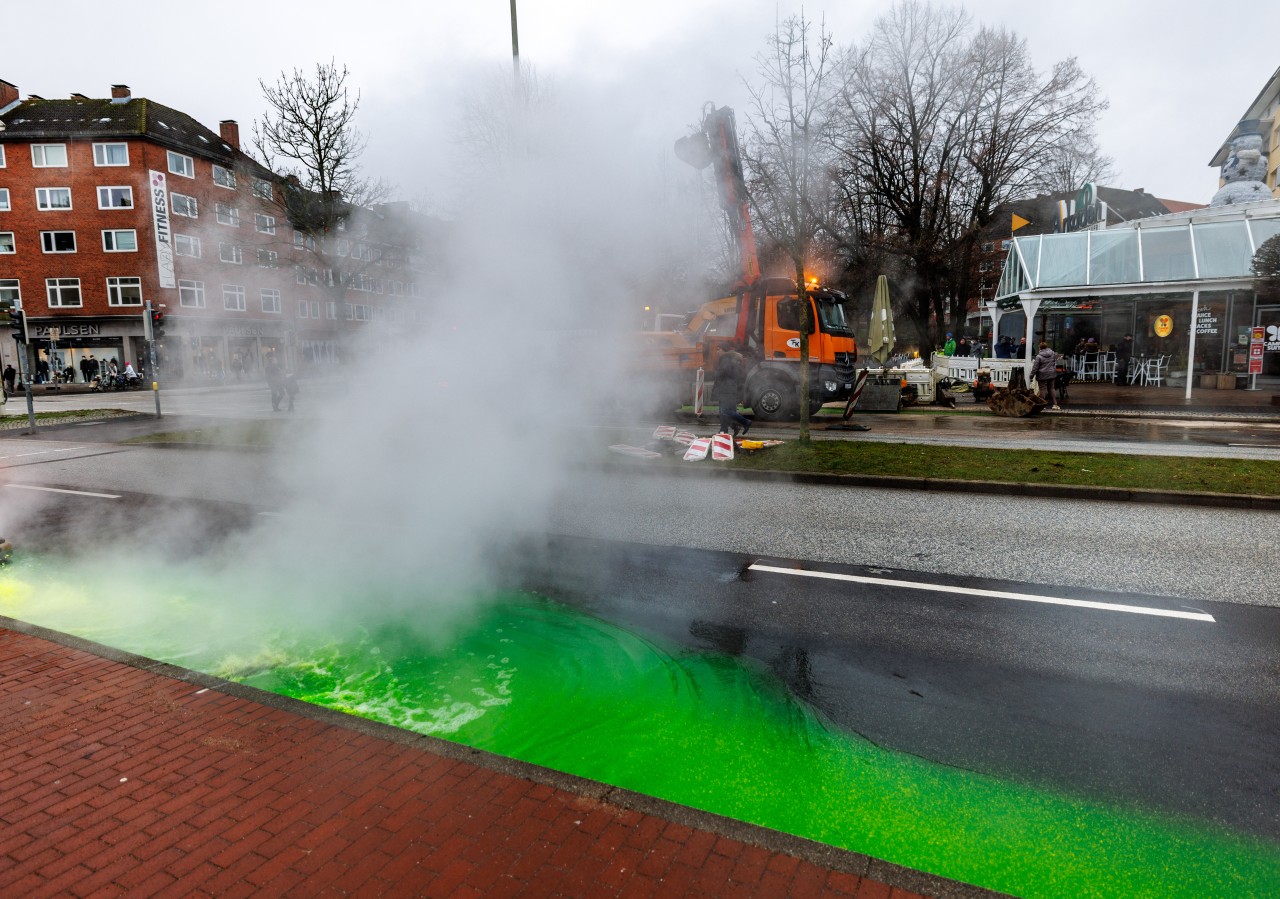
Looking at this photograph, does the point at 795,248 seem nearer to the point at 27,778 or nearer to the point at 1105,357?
the point at 27,778

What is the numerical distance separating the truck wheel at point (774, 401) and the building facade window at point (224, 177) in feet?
32.9

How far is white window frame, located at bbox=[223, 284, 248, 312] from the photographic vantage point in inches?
367

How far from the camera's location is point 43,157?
119ft

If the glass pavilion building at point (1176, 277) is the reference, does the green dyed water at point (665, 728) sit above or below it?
below

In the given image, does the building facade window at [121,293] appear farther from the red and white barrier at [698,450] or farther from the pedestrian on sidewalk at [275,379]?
the red and white barrier at [698,450]

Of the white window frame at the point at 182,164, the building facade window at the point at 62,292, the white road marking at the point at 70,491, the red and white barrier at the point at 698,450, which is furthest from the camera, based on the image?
the building facade window at the point at 62,292

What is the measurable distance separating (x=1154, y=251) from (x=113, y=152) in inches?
993

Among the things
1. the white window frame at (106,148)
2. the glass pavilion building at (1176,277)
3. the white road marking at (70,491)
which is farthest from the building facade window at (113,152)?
the glass pavilion building at (1176,277)

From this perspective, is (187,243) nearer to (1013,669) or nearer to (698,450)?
(698,450)

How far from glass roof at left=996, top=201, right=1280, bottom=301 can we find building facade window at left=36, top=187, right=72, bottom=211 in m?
43.4

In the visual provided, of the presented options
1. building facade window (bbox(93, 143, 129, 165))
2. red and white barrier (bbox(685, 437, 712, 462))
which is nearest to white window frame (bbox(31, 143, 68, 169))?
building facade window (bbox(93, 143, 129, 165))

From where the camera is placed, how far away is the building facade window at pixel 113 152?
13.6m

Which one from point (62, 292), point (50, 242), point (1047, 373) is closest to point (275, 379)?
point (1047, 373)

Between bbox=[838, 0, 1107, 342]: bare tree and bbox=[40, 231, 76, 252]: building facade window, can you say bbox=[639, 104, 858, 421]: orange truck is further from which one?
bbox=[40, 231, 76, 252]: building facade window
